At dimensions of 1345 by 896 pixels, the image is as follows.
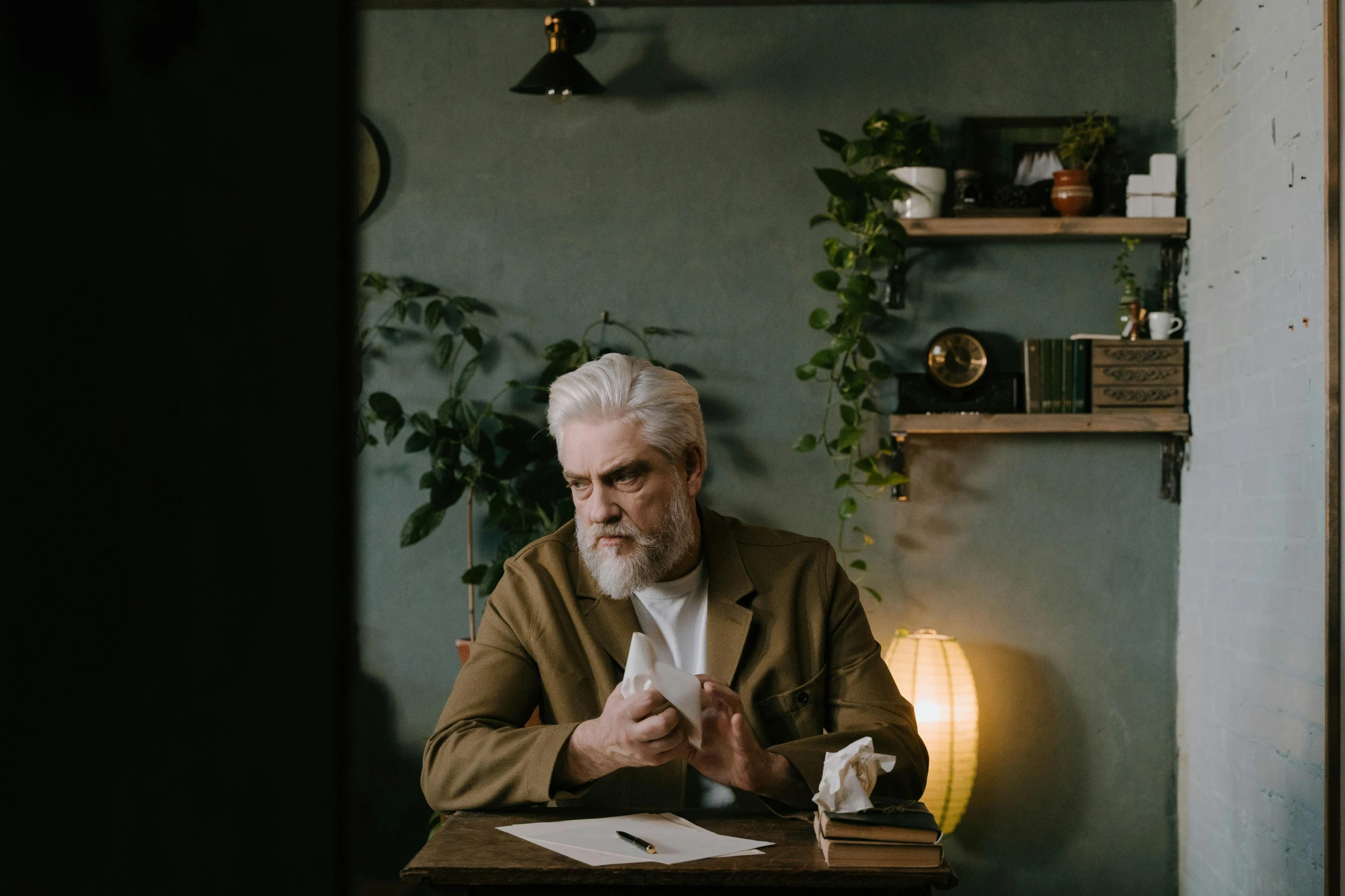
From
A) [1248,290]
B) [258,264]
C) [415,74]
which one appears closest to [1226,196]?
[1248,290]

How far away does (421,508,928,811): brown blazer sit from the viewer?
188cm

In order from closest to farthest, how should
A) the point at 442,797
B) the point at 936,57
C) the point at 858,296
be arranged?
the point at 442,797, the point at 858,296, the point at 936,57

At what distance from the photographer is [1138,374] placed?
334 centimetres

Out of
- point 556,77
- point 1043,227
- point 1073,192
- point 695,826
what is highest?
point 556,77

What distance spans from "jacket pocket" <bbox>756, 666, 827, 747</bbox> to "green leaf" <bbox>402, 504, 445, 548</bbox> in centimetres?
168

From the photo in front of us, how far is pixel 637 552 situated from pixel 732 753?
486 mm

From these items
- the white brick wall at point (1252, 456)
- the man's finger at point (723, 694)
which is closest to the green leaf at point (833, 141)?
the white brick wall at point (1252, 456)

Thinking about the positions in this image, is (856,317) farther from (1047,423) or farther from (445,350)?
(445,350)

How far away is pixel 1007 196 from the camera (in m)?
3.41

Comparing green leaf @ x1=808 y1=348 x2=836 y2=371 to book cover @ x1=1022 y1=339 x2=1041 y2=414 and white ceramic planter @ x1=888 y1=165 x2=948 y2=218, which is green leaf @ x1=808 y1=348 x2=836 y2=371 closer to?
white ceramic planter @ x1=888 y1=165 x2=948 y2=218

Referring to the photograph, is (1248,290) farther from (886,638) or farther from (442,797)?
(442,797)

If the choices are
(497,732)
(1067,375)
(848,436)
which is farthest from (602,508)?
(1067,375)

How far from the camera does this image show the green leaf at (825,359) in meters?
3.33

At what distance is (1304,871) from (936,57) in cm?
250
